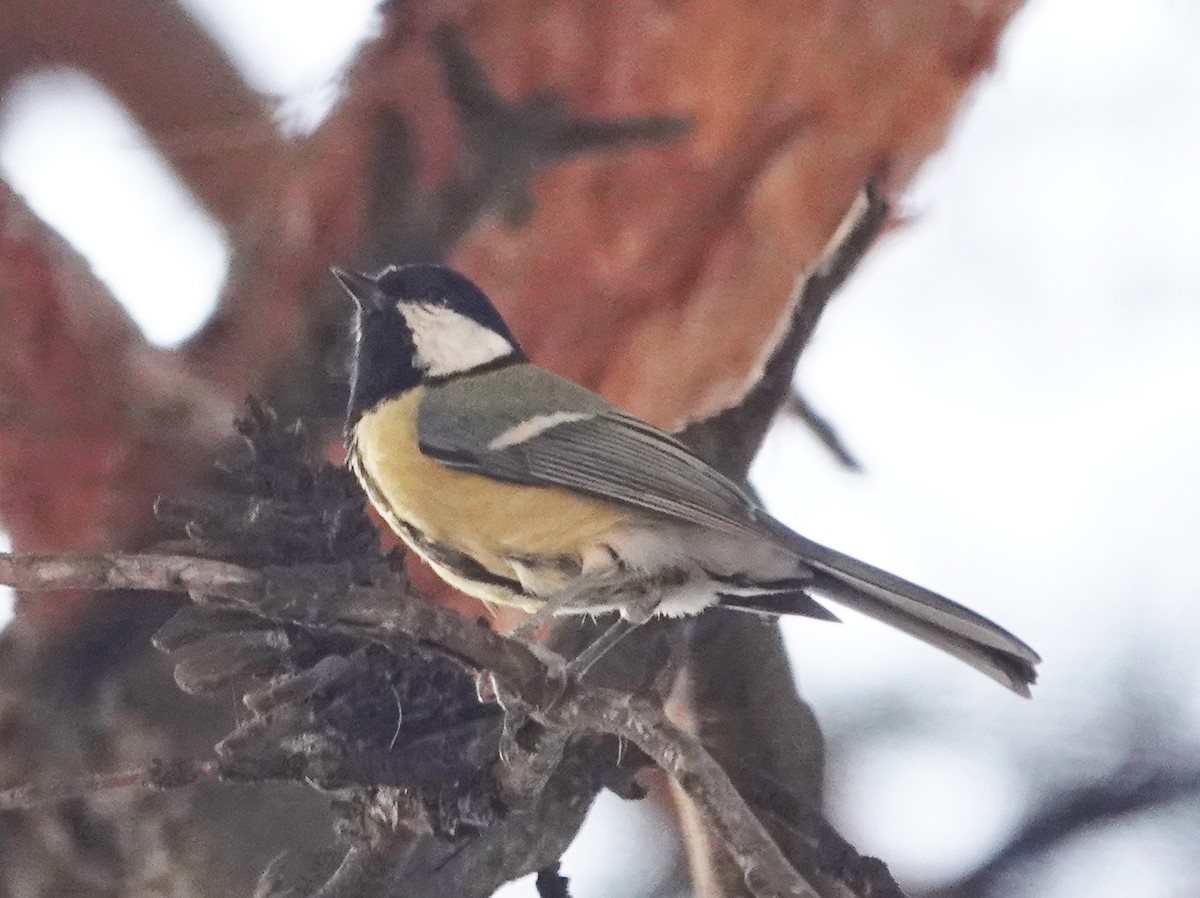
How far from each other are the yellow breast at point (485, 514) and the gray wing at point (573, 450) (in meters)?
0.01

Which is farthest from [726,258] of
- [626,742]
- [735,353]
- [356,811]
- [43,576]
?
[43,576]

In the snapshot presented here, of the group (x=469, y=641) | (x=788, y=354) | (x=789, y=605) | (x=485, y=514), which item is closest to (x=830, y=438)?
(x=788, y=354)

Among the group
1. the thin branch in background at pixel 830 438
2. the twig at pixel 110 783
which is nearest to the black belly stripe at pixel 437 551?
the twig at pixel 110 783

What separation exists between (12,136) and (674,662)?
2.03 ft

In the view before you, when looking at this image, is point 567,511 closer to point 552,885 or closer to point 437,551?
point 437,551

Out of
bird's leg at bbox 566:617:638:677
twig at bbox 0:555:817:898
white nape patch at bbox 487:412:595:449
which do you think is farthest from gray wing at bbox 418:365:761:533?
twig at bbox 0:555:817:898

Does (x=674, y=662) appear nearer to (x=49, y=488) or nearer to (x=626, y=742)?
(x=626, y=742)

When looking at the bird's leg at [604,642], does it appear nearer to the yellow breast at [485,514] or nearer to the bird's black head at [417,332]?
the yellow breast at [485,514]

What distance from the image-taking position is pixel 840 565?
0.81m

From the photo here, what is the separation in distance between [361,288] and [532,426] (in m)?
0.16

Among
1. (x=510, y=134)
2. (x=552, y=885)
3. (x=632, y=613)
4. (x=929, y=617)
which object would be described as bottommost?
(x=552, y=885)

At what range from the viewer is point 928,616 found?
2.52 feet

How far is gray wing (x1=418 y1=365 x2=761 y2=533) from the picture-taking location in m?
0.86

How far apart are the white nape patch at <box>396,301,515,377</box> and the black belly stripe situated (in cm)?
15
